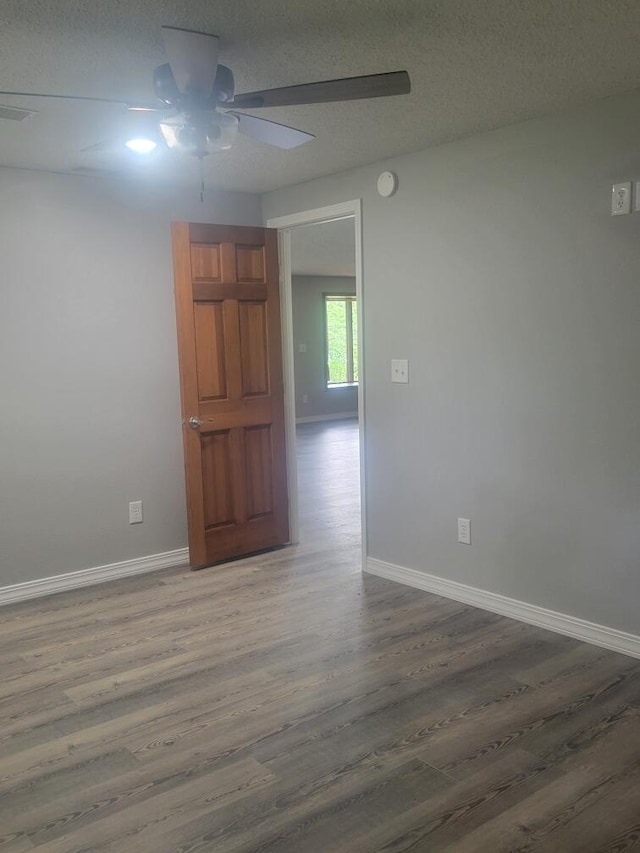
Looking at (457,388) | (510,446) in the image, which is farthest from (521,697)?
(457,388)

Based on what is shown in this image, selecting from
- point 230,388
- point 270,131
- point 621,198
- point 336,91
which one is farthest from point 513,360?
point 230,388

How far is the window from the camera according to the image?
11164 millimetres

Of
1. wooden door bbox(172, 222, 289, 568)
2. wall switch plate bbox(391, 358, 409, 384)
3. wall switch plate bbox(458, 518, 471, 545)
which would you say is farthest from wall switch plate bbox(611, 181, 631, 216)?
wooden door bbox(172, 222, 289, 568)

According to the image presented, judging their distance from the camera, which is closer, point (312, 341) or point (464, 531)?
point (464, 531)

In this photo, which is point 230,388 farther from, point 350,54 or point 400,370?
point 350,54

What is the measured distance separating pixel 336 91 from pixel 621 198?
1394 millimetres

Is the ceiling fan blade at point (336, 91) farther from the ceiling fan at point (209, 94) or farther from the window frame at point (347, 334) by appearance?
the window frame at point (347, 334)

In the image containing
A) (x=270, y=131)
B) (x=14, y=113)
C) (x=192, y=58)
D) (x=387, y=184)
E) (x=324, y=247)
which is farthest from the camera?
(x=324, y=247)

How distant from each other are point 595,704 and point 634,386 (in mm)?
1245

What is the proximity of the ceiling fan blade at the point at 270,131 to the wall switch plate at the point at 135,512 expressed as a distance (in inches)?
95.5

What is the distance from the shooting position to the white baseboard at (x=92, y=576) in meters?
3.90

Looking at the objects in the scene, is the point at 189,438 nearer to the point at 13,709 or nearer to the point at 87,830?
the point at 13,709

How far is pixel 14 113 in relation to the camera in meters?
2.81

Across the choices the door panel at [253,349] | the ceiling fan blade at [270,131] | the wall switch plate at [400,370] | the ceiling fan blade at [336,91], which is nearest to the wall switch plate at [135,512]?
the door panel at [253,349]
